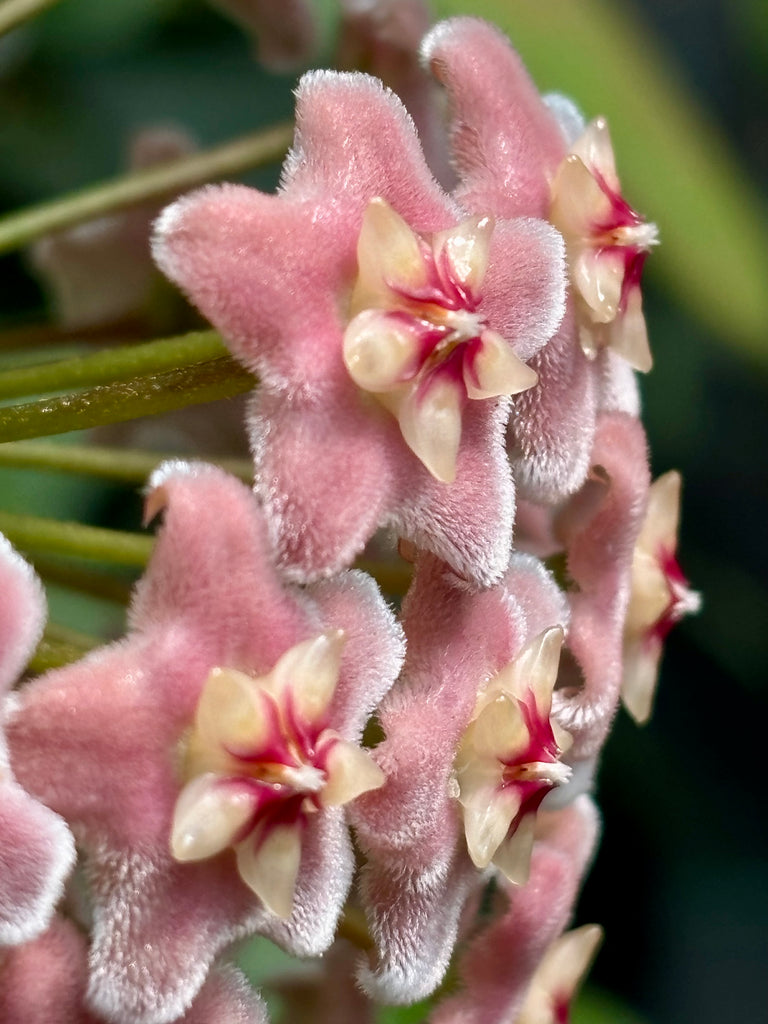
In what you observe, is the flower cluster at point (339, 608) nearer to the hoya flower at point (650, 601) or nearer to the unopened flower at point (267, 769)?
the unopened flower at point (267, 769)

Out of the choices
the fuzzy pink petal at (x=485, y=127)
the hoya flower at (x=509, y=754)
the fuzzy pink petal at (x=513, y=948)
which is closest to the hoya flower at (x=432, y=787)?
the hoya flower at (x=509, y=754)

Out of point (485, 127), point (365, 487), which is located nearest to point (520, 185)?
point (485, 127)

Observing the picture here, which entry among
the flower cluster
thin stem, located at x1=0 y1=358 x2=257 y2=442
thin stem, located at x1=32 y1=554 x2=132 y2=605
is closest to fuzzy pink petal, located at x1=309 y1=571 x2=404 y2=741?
the flower cluster

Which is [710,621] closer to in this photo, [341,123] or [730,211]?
[730,211]

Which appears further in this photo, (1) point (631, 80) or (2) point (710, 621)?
(2) point (710, 621)

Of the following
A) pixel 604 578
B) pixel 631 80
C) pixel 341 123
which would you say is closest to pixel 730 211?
pixel 631 80

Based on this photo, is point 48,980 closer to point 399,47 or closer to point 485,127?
point 485,127
